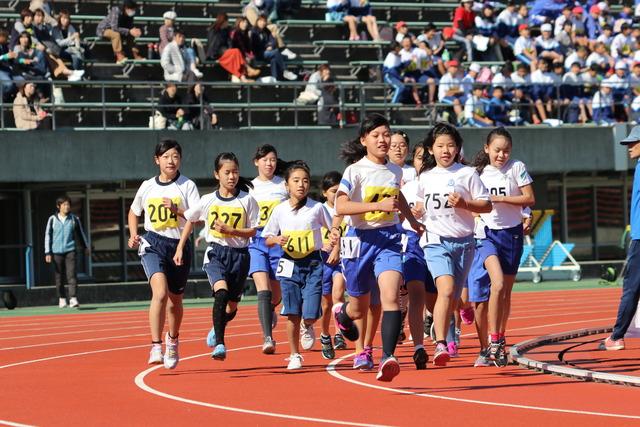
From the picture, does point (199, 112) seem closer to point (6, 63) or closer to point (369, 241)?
point (6, 63)

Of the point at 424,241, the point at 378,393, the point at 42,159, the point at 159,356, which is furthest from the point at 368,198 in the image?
the point at 42,159

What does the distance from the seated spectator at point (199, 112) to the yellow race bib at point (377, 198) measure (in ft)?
58.5

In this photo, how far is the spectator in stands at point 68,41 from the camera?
30031 mm

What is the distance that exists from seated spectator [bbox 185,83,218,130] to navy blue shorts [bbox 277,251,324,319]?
1592 centimetres

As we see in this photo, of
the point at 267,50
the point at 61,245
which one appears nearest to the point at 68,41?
the point at 267,50

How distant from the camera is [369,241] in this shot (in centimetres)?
1218

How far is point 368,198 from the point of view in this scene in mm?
12227

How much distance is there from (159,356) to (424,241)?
281cm

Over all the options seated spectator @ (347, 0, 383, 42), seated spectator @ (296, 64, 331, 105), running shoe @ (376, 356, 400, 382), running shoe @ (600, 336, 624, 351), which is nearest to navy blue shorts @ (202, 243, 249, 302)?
running shoe @ (376, 356, 400, 382)

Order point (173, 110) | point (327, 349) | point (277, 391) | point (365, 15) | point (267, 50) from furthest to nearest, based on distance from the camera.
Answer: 1. point (365, 15)
2. point (267, 50)
3. point (173, 110)
4. point (327, 349)
5. point (277, 391)

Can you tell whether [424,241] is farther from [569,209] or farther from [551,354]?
[569,209]

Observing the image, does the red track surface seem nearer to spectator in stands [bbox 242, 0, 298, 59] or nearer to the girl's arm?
the girl's arm

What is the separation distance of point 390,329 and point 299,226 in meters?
2.93

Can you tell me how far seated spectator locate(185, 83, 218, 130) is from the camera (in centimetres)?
2986
